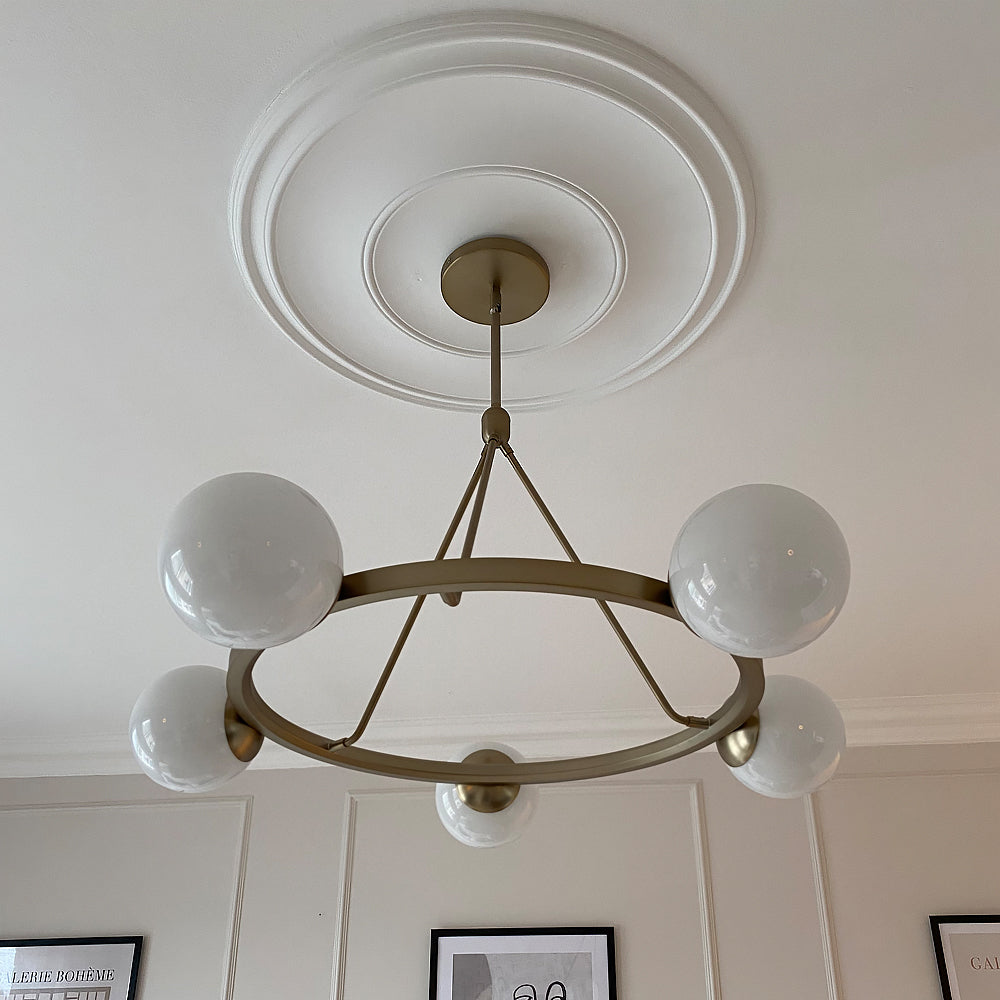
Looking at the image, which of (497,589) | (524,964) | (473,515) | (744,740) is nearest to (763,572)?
(497,589)

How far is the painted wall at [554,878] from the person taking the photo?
2.92 m

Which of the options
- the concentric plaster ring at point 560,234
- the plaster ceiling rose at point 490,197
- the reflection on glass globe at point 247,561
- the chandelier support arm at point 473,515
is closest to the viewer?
the reflection on glass globe at point 247,561

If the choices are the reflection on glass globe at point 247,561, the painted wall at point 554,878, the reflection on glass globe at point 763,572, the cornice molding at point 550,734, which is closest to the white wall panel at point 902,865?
the painted wall at point 554,878

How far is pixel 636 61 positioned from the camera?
3.59ft

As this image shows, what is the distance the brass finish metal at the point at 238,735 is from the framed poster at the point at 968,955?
2.45m

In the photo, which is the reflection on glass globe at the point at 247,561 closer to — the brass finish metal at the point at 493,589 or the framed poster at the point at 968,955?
the brass finish metal at the point at 493,589

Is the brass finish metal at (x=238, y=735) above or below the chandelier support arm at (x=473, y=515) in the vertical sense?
below

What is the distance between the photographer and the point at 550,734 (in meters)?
3.30

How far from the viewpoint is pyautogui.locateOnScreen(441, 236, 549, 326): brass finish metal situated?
1.32 meters

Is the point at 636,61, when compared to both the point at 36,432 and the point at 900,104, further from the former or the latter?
the point at 36,432

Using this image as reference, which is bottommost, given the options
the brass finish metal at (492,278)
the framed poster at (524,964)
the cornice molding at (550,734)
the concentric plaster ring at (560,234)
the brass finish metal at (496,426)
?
the framed poster at (524,964)

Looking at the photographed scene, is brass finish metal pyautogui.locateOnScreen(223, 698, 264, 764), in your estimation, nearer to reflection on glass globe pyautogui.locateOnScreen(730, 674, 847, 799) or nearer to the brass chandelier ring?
the brass chandelier ring

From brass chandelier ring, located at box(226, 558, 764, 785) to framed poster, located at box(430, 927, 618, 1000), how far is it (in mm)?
1928

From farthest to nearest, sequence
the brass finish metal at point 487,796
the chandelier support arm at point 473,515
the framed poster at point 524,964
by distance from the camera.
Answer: the framed poster at point 524,964 → the brass finish metal at point 487,796 → the chandelier support arm at point 473,515
